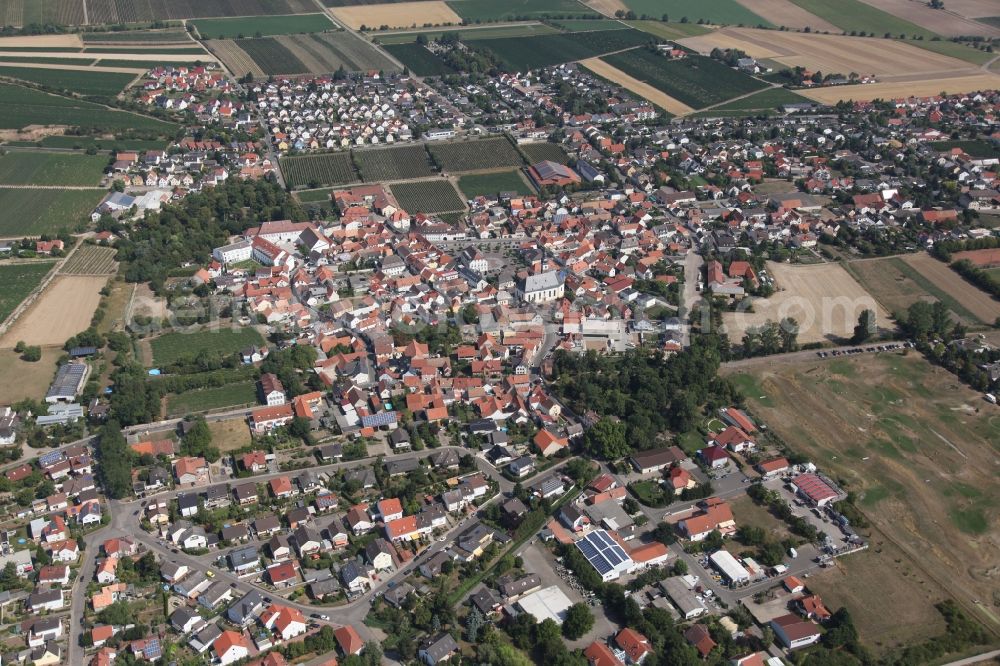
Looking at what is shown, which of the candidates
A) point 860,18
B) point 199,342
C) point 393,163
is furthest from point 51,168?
point 860,18

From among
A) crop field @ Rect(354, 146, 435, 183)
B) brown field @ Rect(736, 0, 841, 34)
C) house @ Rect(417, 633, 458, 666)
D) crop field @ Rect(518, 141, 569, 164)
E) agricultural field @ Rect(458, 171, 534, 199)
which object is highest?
brown field @ Rect(736, 0, 841, 34)

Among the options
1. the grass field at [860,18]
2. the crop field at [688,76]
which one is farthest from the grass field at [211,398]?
the grass field at [860,18]

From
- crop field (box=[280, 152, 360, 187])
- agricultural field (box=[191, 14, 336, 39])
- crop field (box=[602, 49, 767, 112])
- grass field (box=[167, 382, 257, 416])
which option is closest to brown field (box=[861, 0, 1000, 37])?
crop field (box=[602, 49, 767, 112])

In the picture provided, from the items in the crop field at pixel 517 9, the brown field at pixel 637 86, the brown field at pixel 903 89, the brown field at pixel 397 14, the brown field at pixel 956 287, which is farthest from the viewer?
the crop field at pixel 517 9

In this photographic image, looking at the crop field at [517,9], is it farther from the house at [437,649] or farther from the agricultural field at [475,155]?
the house at [437,649]

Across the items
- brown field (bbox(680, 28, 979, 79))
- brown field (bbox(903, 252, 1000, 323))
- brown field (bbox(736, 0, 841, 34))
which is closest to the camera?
brown field (bbox(903, 252, 1000, 323))

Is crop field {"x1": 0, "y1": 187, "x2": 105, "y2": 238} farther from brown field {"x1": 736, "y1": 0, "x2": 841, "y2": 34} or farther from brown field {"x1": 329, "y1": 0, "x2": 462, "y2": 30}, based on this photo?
brown field {"x1": 736, "y1": 0, "x2": 841, "y2": 34}
